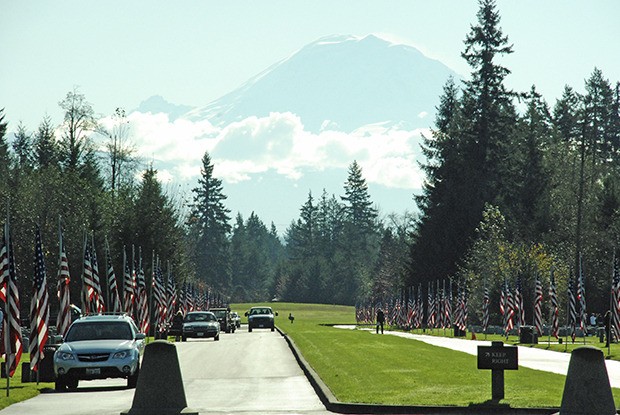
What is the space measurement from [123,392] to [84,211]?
55915 mm

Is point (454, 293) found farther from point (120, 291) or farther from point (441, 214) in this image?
point (120, 291)

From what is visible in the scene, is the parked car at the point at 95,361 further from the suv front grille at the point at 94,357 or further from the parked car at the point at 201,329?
the parked car at the point at 201,329

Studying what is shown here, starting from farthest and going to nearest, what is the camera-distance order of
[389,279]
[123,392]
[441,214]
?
[389,279]
[441,214]
[123,392]

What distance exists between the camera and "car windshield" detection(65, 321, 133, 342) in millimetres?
30234

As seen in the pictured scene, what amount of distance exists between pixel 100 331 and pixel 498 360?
11.3m

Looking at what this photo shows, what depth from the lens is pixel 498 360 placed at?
23016 millimetres

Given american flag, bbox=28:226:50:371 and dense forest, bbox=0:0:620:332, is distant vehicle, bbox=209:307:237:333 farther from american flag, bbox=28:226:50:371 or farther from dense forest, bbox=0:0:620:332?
american flag, bbox=28:226:50:371

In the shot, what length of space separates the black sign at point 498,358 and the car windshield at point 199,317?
46.2 meters

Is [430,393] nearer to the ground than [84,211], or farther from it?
nearer to the ground

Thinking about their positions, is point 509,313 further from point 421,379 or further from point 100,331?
point 100,331

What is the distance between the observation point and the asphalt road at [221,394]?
2234 centimetres

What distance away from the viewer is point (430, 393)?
24250 millimetres

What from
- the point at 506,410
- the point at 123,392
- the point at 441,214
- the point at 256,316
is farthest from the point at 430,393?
the point at 441,214

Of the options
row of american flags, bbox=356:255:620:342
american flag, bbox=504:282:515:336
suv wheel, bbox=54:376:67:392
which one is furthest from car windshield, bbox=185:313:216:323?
suv wheel, bbox=54:376:67:392
